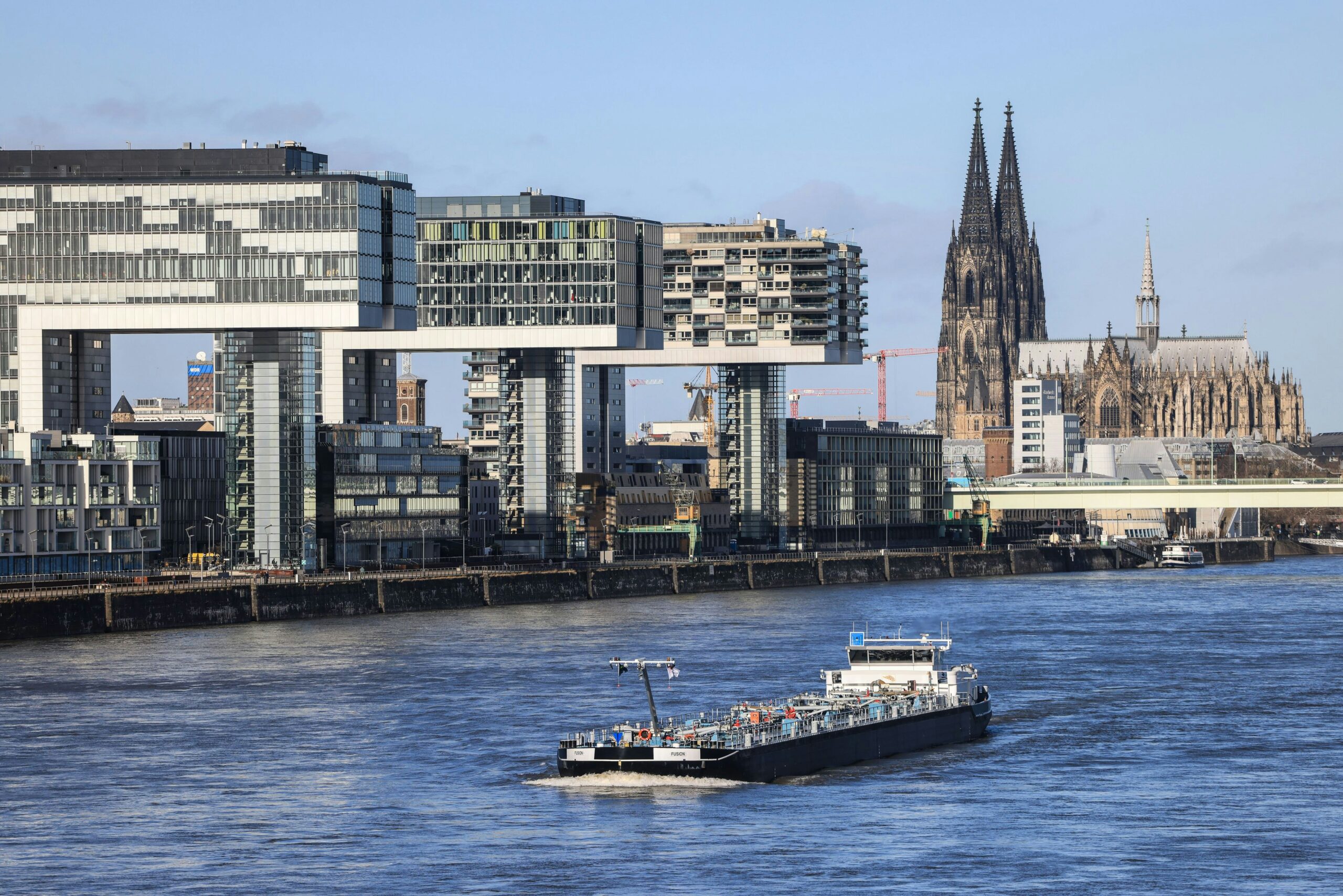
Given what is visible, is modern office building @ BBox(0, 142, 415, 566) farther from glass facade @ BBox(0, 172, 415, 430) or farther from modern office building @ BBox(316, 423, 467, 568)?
modern office building @ BBox(316, 423, 467, 568)

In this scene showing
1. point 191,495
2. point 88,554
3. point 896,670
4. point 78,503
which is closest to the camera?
point 896,670

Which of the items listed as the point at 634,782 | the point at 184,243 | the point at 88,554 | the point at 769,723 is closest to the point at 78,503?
the point at 88,554

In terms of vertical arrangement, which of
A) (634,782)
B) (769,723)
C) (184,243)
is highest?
(184,243)

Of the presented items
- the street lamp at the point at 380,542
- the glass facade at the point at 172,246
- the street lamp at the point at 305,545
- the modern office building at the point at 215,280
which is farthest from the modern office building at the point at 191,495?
the street lamp at the point at 380,542

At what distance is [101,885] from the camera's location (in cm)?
6109

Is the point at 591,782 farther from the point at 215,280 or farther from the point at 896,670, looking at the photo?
the point at 215,280

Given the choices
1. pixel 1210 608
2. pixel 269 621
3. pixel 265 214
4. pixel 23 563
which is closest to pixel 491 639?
pixel 269 621

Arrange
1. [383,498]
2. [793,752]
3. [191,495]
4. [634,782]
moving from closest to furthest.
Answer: [634,782]
[793,752]
[191,495]
[383,498]

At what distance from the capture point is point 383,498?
7421 inches

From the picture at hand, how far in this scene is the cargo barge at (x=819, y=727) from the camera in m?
75.3

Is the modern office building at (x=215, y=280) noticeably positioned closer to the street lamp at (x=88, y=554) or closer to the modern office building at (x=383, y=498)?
the modern office building at (x=383, y=498)

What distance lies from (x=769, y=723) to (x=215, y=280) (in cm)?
9999

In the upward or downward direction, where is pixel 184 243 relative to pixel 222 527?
upward

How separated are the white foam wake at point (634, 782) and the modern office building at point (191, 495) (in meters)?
98.8
